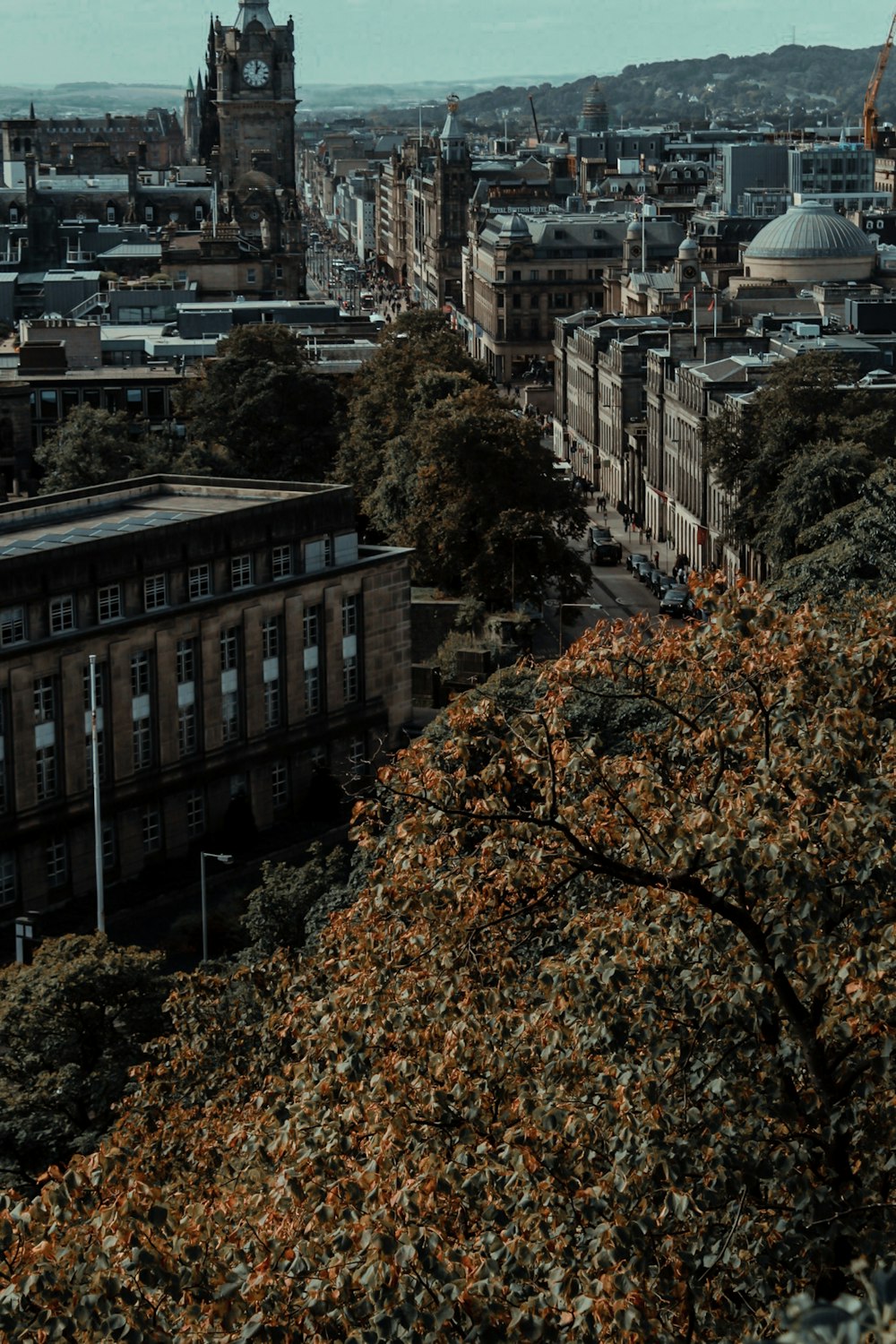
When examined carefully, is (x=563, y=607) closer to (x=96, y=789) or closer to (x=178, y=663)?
(x=178, y=663)

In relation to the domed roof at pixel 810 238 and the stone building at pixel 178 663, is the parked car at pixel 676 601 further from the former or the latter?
the domed roof at pixel 810 238

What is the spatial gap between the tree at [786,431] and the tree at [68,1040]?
58.4 meters

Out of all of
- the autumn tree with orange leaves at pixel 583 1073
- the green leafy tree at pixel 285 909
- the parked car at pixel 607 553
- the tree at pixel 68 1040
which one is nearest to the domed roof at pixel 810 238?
the parked car at pixel 607 553

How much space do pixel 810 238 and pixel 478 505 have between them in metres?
75.0

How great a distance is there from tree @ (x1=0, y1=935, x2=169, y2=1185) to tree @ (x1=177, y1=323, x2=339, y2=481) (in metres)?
76.1

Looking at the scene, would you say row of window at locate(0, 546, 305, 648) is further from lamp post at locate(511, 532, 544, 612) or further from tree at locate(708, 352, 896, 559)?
tree at locate(708, 352, 896, 559)

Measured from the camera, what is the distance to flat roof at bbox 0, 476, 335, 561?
274 feet

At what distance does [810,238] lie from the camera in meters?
177

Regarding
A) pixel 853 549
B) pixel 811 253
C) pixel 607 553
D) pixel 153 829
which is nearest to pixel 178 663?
pixel 153 829

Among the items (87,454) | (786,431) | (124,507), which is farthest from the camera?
(87,454)

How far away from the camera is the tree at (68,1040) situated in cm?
4722

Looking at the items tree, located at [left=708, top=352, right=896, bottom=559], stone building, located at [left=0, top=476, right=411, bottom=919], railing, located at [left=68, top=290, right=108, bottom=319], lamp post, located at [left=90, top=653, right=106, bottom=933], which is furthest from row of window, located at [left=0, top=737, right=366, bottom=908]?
railing, located at [left=68, top=290, right=108, bottom=319]

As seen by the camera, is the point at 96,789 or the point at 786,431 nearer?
the point at 96,789

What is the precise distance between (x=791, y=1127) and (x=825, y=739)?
4.63 meters
